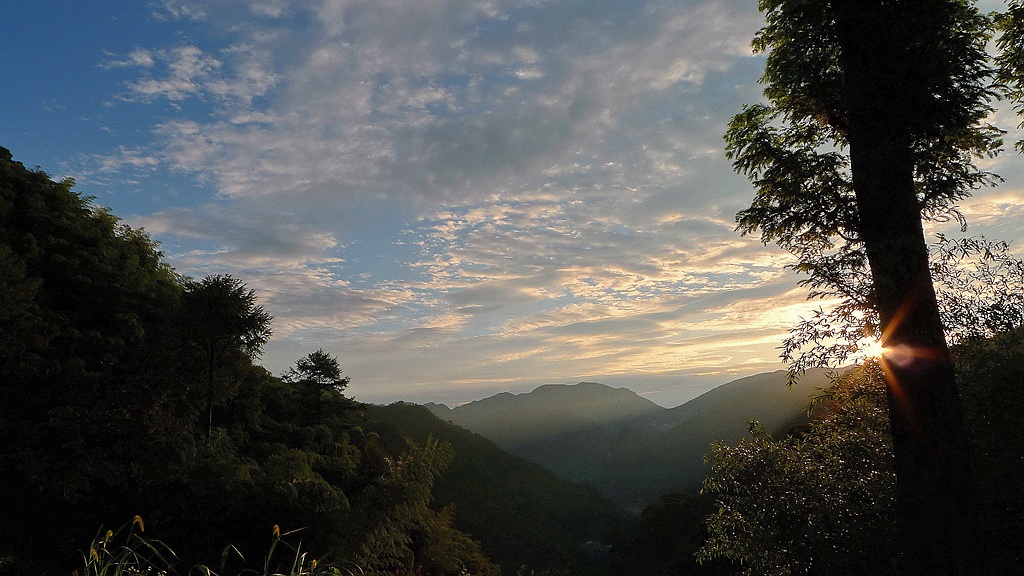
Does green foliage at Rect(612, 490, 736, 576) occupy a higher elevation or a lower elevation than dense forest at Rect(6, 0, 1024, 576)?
lower

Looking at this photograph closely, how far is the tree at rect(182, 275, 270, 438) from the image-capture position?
15.3 m

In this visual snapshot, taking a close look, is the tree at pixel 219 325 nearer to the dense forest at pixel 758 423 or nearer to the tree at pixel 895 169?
the dense forest at pixel 758 423

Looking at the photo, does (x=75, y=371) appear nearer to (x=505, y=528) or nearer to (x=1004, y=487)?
(x=1004, y=487)

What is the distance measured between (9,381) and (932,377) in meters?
19.2

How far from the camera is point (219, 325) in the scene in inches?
611

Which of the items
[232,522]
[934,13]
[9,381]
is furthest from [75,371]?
[934,13]

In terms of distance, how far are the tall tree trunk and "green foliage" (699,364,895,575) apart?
2.01 meters

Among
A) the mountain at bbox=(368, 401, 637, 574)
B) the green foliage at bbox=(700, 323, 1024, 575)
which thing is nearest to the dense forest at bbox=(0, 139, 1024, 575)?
the green foliage at bbox=(700, 323, 1024, 575)

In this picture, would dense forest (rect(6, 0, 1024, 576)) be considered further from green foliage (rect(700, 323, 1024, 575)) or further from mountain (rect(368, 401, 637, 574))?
mountain (rect(368, 401, 637, 574))

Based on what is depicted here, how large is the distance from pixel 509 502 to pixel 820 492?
84.6m

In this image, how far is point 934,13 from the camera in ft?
25.4

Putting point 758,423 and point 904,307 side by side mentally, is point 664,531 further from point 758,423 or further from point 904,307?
point 904,307

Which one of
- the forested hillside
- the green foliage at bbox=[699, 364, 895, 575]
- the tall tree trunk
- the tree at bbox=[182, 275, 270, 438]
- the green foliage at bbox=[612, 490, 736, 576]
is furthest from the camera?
the green foliage at bbox=[612, 490, 736, 576]

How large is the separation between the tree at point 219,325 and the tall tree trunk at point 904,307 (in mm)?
15461
